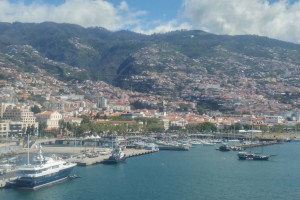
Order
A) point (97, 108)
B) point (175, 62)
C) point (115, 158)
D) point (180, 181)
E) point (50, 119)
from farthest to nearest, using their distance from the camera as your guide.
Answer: point (175, 62)
point (97, 108)
point (50, 119)
point (115, 158)
point (180, 181)

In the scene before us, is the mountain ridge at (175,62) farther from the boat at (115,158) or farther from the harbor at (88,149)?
the boat at (115,158)

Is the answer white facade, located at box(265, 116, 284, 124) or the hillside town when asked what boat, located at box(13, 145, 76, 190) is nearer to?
the hillside town

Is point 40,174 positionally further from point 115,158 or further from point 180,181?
point 115,158

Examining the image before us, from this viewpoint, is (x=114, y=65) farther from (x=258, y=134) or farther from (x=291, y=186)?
(x=291, y=186)

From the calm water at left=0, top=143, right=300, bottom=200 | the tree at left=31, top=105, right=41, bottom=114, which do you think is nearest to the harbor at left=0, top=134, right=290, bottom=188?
the calm water at left=0, top=143, right=300, bottom=200

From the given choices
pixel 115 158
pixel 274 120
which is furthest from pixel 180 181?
pixel 274 120
